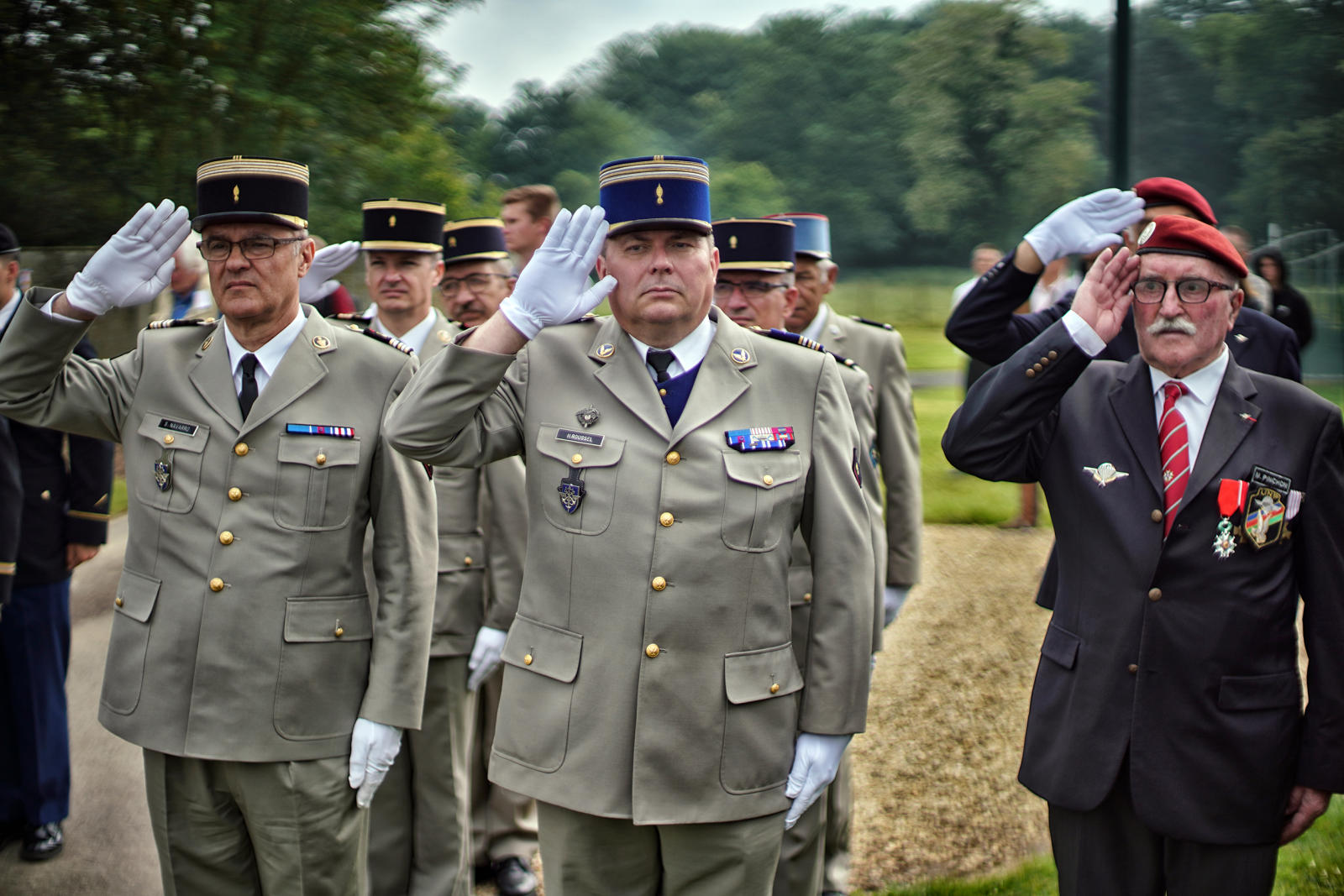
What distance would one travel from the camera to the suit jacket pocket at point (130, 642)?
10.4 ft

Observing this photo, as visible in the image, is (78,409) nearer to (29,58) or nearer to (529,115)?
(29,58)

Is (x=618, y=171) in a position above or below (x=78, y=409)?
above

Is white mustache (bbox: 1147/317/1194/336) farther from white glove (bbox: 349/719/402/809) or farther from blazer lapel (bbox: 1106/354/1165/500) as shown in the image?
white glove (bbox: 349/719/402/809)

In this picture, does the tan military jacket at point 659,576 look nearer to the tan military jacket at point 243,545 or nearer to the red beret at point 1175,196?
the tan military jacket at point 243,545

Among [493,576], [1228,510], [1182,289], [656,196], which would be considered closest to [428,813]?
[493,576]

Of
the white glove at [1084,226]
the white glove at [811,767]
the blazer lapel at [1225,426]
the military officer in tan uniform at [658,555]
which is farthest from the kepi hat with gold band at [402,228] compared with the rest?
the blazer lapel at [1225,426]

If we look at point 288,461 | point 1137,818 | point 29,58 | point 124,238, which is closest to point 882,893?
point 1137,818

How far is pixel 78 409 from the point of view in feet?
10.7

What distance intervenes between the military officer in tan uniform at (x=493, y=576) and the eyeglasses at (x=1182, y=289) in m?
2.12

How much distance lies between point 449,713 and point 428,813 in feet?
1.12

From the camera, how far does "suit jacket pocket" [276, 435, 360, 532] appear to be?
319 centimetres

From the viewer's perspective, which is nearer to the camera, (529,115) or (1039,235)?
(1039,235)

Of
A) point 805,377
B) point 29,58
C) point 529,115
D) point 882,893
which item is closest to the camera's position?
point 805,377

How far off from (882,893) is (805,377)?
2377mm
